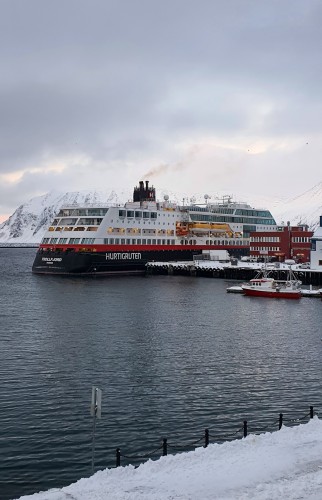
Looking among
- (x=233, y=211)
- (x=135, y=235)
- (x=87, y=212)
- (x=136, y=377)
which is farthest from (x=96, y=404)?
(x=233, y=211)

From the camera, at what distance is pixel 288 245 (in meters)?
129

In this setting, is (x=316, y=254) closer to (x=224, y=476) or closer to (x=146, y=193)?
(x=146, y=193)

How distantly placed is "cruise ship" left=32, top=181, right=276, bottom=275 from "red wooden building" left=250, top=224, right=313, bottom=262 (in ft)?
53.5

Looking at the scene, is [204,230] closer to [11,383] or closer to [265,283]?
[265,283]

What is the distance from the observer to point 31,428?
78.1ft

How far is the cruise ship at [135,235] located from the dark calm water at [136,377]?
155 feet

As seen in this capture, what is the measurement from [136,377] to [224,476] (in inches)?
640

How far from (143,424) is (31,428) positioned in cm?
473

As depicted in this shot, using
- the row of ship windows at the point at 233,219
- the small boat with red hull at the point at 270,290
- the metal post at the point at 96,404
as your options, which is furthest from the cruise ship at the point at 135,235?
the metal post at the point at 96,404

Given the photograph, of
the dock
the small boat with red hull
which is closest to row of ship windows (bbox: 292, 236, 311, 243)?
the dock

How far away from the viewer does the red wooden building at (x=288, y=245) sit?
128 metres

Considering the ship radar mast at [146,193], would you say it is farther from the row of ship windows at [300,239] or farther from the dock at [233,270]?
the row of ship windows at [300,239]

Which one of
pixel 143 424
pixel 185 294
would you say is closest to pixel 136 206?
pixel 185 294

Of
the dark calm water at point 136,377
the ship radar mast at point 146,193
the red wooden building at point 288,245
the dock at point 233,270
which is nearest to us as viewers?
the dark calm water at point 136,377
